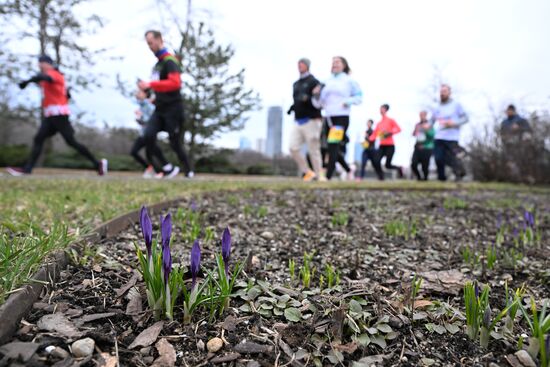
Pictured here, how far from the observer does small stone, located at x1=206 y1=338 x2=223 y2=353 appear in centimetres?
120

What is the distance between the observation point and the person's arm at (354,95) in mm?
7590

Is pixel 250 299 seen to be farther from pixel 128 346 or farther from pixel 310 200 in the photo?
pixel 310 200

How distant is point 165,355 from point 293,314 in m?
0.48

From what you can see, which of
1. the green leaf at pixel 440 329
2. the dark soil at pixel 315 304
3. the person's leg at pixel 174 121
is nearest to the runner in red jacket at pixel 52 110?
the person's leg at pixel 174 121

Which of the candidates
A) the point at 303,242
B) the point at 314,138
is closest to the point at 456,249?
the point at 303,242

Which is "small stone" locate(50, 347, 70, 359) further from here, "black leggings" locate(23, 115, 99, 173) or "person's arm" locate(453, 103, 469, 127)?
"person's arm" locate(453, 103, 469, 127)

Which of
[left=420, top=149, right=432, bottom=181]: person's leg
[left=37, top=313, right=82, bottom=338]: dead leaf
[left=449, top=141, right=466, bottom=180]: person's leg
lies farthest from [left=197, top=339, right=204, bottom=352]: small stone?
[left=420, top=149, right=432, bottom=181]: person's leg

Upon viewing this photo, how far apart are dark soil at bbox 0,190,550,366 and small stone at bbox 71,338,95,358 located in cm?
2

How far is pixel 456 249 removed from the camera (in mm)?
2576

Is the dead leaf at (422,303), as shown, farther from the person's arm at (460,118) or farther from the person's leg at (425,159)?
the person's leg at (425,159)

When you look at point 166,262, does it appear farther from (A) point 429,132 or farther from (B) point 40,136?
(A) point 429,132

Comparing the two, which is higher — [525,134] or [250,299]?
[525,134]

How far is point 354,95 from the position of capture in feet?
25.1

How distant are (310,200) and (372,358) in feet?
10.5
